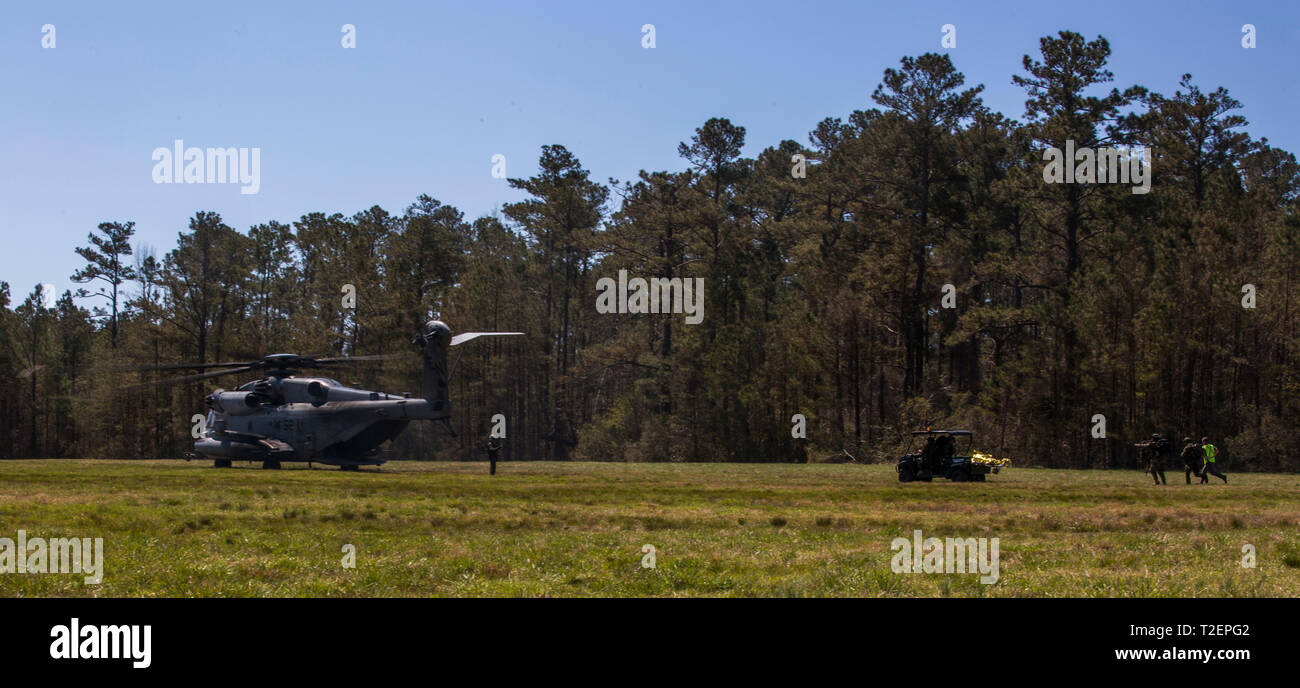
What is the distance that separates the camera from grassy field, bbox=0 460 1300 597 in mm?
12157

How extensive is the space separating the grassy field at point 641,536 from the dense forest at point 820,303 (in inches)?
555

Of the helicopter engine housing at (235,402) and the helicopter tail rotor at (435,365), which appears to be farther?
the helicopter engine housing at (235,402)

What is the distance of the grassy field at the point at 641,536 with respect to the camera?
1216 cm

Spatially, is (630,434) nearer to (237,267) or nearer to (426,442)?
(426,442)

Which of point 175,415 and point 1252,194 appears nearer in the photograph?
point 1252,194

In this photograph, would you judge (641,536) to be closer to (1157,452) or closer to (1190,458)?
(1157,452)

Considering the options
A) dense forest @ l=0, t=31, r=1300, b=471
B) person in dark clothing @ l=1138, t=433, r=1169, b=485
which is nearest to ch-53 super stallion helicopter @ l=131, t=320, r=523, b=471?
dense forest @ l=0, t=31, r=1300, b=471

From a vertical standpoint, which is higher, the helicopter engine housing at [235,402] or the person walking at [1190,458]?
the helicopter engine housing at [235,402]

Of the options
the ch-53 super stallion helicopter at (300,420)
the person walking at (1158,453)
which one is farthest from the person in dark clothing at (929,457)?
the ch-53 super stallion helicopter at (300,420)

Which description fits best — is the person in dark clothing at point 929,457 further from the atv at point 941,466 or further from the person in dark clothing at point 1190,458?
the person in dark clothing at point 1190,458

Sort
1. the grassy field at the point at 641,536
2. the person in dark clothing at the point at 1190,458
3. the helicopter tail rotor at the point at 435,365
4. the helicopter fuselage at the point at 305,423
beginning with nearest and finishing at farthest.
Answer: the grassy field at the point at 641,536 < the person in dark clothing at the point at 1190,458 < the helicopter tail rotor at the point at 435,365 < the helicopter fuselage at the point at 305,423

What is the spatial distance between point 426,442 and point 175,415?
23916mm
